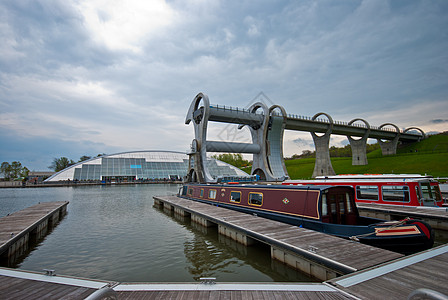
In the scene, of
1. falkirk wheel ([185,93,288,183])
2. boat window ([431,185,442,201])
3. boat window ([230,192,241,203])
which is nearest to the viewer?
boat window ([431,185,442,201])

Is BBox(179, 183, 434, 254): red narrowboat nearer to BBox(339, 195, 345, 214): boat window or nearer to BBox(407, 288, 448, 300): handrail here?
BBox(339, 195, 345, 214): boat window

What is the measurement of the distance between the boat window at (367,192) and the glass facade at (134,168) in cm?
5201

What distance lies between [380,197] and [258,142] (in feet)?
103

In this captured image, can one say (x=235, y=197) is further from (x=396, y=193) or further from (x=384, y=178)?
(x=396, y=193)

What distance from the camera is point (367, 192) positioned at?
15.9 meters

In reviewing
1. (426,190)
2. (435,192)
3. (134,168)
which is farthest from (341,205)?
(134,168)

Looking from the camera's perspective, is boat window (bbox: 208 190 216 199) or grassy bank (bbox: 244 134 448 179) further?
grassy bank (bbox: 244 134 448 179)

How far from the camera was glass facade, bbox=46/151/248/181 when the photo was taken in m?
69.3

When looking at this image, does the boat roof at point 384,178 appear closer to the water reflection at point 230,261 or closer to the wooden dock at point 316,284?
the wooden dock at point 316,284

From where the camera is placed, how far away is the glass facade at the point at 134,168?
227ft

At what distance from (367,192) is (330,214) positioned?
7.24 m

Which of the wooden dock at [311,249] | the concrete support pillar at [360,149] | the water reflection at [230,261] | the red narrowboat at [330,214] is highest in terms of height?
the concrete support pillar at [360,149]

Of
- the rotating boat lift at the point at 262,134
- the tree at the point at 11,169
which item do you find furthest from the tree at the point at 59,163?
the rotating boat lift at the point at 262,134

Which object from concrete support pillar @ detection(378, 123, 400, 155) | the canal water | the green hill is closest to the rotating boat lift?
the green hill
